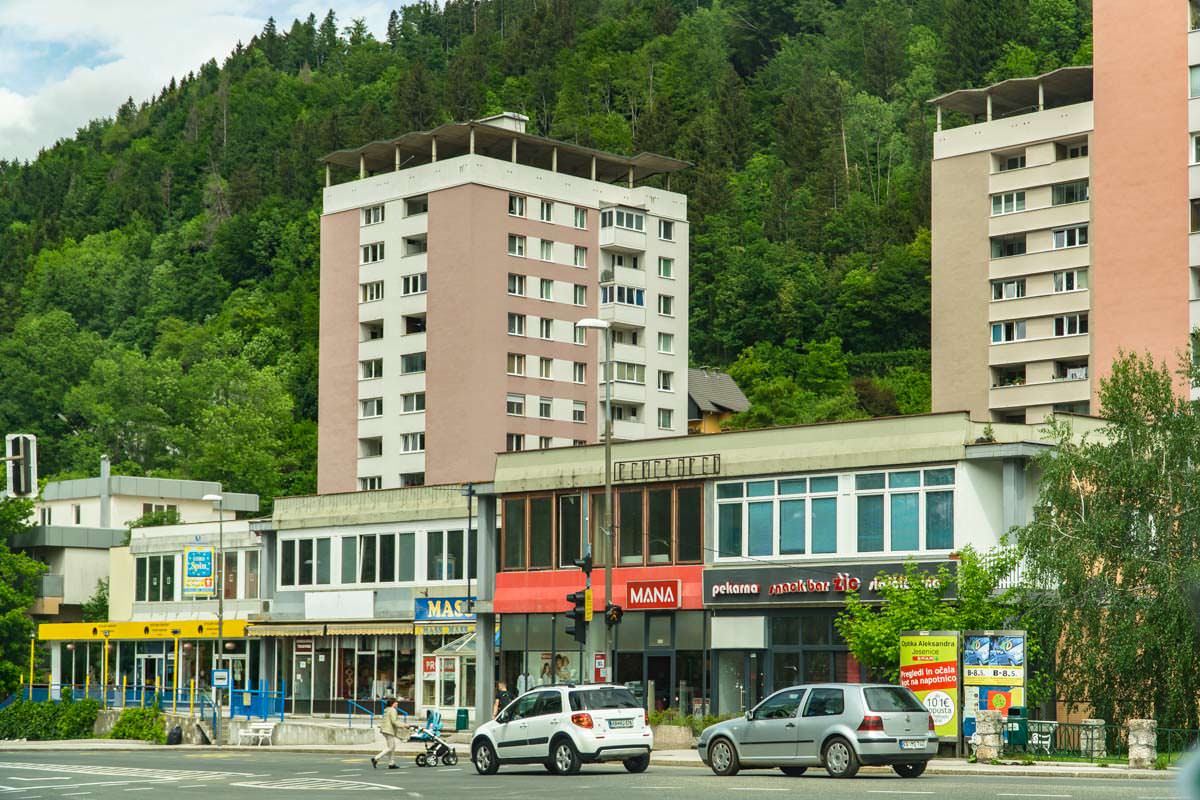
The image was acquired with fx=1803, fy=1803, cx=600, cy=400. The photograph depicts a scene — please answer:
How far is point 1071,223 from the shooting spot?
86.8 meters

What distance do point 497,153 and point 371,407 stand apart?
50.2 feet

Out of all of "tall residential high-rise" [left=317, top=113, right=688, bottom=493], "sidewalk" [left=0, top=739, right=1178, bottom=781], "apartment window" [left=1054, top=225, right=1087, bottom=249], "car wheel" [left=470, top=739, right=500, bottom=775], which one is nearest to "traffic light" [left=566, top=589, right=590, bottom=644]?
"sidewalk" [left=0, top=739, right=1178, bottom=781]

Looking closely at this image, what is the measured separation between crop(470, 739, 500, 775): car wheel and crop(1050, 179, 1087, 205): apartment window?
60291 millimetres

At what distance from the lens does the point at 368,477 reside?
95.3m

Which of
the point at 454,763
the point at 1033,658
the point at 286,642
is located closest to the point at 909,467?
the point at 1033,658

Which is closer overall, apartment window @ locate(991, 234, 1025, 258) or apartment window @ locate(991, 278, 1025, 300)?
apartment window @ locate(991, 278, 1025, 300)

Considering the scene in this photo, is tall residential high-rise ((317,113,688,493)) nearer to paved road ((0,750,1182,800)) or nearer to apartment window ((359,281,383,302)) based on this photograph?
apartment window ((359,281,383,302))

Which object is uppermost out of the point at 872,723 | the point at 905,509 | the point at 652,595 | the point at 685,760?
the point at 905,509

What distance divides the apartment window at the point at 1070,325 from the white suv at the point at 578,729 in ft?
190

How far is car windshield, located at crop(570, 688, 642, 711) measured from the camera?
32625mm

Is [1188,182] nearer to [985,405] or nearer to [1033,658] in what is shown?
[985,405]

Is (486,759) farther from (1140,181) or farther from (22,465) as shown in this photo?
(1140,181)

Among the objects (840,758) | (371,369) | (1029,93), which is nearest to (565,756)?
(840,758)

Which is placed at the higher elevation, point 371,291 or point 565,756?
point 371,291
